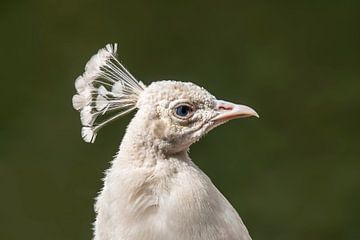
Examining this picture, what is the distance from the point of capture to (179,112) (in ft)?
4.07

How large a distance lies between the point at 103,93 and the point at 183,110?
0.44 ft

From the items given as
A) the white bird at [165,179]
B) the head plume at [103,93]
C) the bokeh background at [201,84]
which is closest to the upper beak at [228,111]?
the white bird at [165,179]

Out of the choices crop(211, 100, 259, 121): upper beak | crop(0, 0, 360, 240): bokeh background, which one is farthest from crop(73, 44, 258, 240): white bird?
crop(0, 0, 360, 240): bokeh background

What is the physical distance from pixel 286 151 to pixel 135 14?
72 centimetres

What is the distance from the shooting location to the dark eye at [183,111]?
4.06 feet

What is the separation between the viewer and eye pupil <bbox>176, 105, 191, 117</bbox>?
1.24 meters

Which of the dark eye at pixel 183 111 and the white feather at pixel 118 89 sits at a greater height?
the white feather at pixel 118 89

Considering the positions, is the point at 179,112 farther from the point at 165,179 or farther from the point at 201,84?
the point at 201,84

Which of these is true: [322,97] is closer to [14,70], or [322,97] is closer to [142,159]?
[14,70]

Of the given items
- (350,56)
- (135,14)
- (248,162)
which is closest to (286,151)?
(248,162)

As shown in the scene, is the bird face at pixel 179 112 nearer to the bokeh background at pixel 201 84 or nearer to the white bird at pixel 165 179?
the white bird at pixel 165 179

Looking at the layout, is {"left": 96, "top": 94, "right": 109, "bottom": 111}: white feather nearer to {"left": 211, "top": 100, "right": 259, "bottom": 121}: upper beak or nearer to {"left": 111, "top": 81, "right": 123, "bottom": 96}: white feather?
{"left": 111, "top": 81, "right": 123, "bottom": 96}: white feather

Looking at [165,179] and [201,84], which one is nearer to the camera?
[165,179]

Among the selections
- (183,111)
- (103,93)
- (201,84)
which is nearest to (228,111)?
(183,111)
